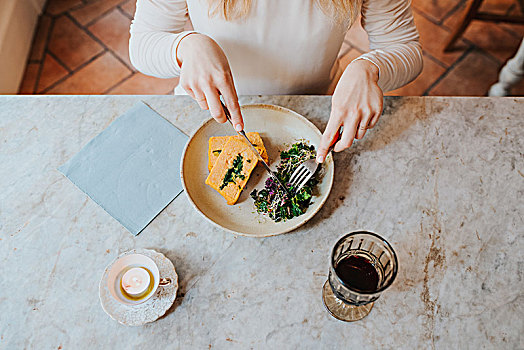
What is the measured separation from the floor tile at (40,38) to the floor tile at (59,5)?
48mm

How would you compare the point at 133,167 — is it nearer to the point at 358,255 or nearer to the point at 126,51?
the point at 358,255

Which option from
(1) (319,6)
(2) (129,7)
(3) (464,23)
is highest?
(1) (319,6)

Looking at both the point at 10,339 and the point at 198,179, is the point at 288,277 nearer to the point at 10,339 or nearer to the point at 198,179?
the point at 198,179

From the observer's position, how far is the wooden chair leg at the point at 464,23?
1.71m

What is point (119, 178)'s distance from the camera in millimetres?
876

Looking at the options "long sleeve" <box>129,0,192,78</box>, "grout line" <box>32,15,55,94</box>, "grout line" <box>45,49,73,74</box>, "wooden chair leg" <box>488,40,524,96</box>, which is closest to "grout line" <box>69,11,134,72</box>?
"grout line" <box>32,15,55,94</box>

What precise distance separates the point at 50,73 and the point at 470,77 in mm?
2095

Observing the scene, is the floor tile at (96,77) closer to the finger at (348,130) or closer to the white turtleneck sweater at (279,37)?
the white turtleneck sweater at (279,37)

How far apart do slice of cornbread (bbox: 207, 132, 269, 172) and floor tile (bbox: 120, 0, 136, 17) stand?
1.54 metres

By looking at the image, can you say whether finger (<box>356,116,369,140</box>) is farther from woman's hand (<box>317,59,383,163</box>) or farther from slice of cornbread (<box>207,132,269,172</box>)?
slice of cornbread (<box>207,132,269,172</box>)

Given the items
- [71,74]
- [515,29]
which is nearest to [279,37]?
[71,74]

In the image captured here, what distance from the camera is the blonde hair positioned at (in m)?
0.84

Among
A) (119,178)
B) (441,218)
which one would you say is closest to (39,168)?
(119,178)

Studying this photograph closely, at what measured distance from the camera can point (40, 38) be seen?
200cm
